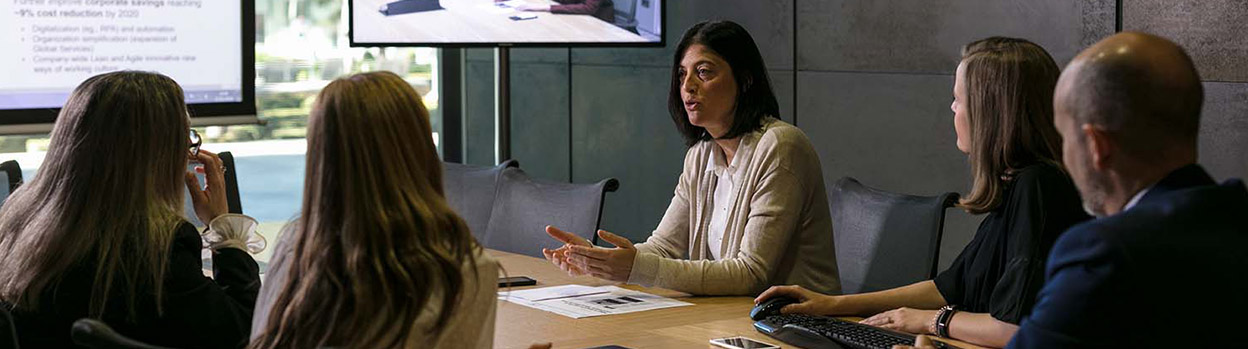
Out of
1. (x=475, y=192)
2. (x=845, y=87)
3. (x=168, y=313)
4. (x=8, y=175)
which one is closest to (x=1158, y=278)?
(x=168, y=313)

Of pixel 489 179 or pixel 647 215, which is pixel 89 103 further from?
pixel 647 215

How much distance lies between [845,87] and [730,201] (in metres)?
2.14

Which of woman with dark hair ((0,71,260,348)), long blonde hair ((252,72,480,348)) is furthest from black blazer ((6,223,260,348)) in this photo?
long blonde hair ((252,72,480,348))

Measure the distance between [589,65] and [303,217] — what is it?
4.78m

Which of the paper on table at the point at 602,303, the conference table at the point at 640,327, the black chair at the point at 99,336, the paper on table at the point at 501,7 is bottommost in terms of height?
the paper on table at the point at 602,303

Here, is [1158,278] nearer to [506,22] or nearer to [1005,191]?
[1005,191]

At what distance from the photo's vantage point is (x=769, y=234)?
329cm

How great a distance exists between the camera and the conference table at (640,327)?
103 inches

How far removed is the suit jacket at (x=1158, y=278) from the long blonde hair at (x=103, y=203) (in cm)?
153

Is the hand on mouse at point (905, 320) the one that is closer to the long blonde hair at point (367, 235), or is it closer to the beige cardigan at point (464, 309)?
the beige cardigan at point (464, 309)

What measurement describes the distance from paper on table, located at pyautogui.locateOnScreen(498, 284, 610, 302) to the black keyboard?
58 centimetres

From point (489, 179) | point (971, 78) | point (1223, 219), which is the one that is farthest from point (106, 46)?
point (1223, 219)

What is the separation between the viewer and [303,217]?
1.95m

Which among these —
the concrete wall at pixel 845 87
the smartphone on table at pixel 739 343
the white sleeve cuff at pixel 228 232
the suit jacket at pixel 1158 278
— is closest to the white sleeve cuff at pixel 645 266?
the smartphone on table at pixel 739 343
